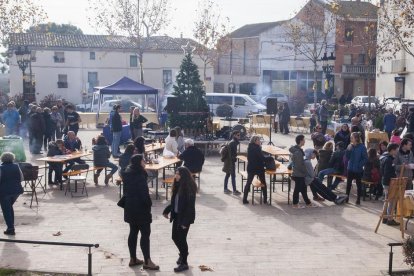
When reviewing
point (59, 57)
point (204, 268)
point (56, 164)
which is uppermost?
point (59, 57)

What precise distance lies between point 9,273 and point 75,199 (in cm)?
504

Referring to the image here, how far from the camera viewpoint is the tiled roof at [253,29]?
189 ft

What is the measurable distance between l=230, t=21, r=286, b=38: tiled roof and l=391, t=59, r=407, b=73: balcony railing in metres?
14.6

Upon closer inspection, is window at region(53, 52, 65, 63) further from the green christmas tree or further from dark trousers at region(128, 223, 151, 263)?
dark trousers at region(128, 223, 151, 263)

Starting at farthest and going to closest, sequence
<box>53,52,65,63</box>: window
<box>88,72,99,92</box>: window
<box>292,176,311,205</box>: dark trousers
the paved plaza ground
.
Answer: <box>88,72,99,92</box>: window → <box>53,52,65,63</box>: window → <box>292,176,311,205</box>: dark trousers → the paved plaza ground

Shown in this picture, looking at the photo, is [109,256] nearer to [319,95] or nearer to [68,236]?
[68,236]

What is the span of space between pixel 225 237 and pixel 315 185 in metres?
3.53

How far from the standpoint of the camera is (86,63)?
5275cm

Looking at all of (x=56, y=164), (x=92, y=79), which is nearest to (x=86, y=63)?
(x=92, y=79)

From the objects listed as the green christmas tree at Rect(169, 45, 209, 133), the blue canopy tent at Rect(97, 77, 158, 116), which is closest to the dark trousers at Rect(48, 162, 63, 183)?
the green christmas tree at Rect(169, 45, 209, 133)

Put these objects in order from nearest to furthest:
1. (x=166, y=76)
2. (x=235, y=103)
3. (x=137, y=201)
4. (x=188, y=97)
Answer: (x=137, y=201)
(x=188, y=97)
(x=235, y=103)
(x=166, y=76)

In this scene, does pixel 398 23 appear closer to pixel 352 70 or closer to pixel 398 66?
pixel 398 66

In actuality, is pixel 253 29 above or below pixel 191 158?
above

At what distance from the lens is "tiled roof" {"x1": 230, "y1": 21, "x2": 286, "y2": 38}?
5754 cm
